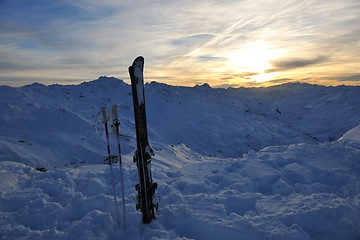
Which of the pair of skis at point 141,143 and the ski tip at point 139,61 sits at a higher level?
the ski tip at point 139,61

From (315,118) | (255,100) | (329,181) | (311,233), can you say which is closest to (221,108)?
(315,118)

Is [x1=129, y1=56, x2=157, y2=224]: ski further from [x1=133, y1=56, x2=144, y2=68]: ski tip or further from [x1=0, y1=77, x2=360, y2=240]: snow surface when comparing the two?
[x1=0, y1=77, x2=360, y2=240]: snow surface

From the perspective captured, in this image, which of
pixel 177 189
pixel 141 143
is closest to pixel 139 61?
pixel 141 143

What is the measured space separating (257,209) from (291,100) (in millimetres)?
38139

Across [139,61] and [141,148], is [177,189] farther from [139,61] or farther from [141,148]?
[139,61]

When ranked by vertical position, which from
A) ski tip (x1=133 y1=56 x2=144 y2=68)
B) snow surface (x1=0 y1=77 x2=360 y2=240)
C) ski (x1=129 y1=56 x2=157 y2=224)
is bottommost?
snow surface (x1=0 y1=77 x2=360 y2=240)

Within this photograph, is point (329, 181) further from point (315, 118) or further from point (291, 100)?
point (291, 100)

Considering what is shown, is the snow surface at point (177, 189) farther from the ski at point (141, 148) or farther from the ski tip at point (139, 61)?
the ski tip at point (139, 61)

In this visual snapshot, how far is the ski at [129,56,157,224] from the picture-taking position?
3393 mm

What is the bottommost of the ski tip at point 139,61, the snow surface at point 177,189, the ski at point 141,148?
the snow surface at point 177,189

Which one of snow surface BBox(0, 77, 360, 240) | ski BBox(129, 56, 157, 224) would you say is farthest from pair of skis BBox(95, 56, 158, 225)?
snow surface BBox(0, 77, 360, 240)

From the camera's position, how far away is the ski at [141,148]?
3.39m

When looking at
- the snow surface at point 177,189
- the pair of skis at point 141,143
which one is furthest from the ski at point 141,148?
the snow surface at point 177,189

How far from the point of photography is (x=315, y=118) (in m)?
26.4
